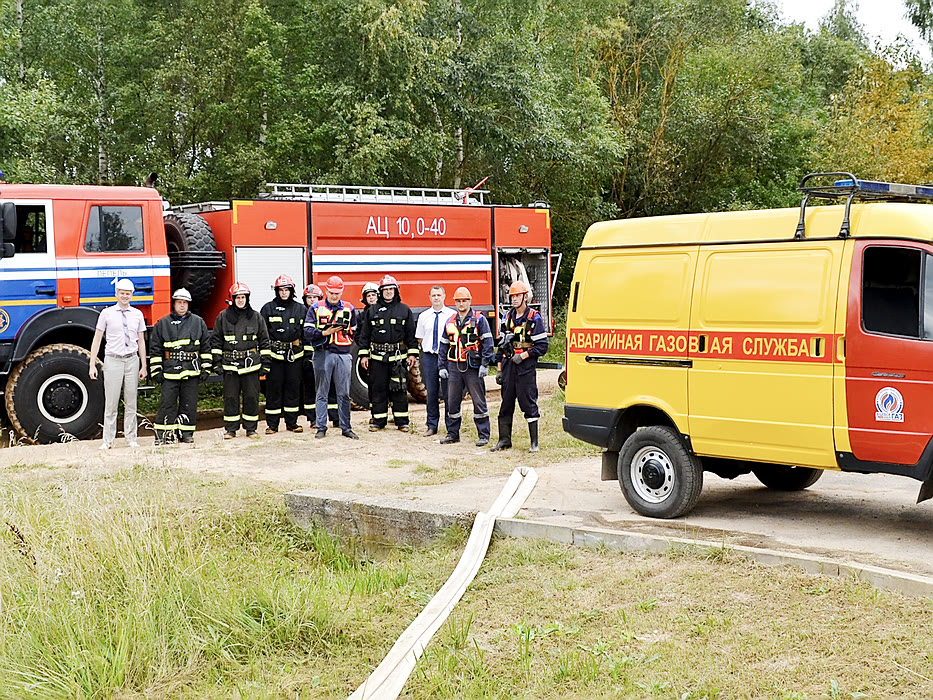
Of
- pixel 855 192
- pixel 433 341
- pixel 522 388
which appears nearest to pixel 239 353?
pixel 433 341

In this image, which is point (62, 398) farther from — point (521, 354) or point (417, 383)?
point (417, 383)

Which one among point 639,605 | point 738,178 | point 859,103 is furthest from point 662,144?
point 639,605

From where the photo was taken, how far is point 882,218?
21.5ft

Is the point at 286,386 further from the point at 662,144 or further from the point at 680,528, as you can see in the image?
the point at 662,144

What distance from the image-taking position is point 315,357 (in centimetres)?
1253

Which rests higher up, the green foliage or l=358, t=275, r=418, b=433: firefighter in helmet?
the green foliage

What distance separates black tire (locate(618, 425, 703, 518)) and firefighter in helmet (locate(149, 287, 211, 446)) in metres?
5.76

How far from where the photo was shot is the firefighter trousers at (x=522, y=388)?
36.0 ft

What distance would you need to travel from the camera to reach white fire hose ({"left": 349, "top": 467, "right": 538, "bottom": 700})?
198 inches

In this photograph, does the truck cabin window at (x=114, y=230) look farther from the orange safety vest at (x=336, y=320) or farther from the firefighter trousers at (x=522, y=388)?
the firefighter trousers at (x=522, y=388)

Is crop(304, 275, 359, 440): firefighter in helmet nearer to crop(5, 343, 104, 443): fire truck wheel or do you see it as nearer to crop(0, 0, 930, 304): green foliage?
crop(5, 343, 104, 443): fire truck wheel

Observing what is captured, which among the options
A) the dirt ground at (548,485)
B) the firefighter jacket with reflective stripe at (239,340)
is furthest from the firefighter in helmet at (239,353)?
the dirt ground at (548,485)

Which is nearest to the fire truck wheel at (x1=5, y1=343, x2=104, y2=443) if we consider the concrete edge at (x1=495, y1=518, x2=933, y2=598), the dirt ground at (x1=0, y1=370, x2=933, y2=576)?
the dirt ground at (x1=0, y1=370, x2=933, y2=576)

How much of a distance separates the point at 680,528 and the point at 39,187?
8.26 meters
